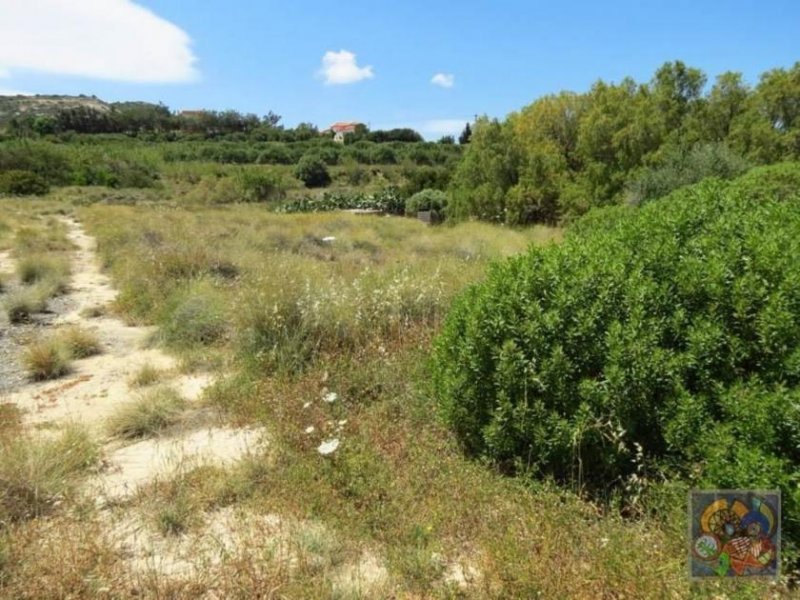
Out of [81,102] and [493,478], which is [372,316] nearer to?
[493,478]

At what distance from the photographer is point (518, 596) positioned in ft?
6.81

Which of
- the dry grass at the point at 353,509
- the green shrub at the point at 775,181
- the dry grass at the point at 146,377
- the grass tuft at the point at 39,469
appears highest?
the green shrub at the point at 775,181

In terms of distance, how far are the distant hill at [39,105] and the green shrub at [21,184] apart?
178ft

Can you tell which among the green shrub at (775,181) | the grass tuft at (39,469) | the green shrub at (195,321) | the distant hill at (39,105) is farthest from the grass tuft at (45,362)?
the distant hill at (39,105)

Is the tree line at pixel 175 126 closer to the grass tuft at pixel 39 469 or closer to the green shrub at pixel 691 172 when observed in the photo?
the green shrub at pixel 691 172

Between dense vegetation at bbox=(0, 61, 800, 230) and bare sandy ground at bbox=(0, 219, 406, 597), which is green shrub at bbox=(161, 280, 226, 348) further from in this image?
dense vegetation at bbox=(0, 61, 800, 230)

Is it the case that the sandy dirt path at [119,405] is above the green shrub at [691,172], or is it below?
below

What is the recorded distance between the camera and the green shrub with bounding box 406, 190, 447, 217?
93.8 feet

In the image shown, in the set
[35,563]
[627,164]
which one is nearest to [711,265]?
[35,563]

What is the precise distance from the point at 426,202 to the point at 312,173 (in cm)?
2459

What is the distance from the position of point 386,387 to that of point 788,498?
2.66 meters

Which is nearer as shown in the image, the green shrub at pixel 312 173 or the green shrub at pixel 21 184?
the green shrub at pixel 21 184

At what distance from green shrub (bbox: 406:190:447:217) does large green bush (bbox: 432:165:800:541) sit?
83.1 feet

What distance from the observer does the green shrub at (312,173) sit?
50.1 metres
